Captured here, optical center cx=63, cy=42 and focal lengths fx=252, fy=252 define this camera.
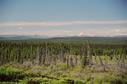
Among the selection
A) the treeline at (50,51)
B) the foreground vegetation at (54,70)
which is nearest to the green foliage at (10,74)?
the foreground vegetation at (54,70)

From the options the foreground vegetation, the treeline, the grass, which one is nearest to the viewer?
the grass

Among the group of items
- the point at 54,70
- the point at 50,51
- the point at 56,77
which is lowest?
the point at 56,77

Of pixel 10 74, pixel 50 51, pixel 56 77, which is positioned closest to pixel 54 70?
pixel 56 77

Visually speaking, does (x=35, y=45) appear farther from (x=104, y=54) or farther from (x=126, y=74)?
(x=126, y=74)

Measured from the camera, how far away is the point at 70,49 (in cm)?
1251

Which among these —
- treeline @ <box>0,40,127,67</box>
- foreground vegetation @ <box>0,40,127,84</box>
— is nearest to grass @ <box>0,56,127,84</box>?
foreground vegetation @ <box>0,40,127,84</box>

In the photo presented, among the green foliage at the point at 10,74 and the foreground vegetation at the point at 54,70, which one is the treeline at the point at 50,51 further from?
the green foliage at the point at 10,74

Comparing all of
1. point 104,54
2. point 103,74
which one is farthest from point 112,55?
point 103,74

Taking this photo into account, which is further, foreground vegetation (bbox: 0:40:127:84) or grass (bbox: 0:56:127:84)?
foreground vegetation (bbox: 0:40:127:84)

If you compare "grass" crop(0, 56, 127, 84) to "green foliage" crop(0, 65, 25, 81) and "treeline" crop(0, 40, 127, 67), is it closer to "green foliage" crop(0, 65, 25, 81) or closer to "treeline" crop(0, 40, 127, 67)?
"green foliage" crop(0, 65, 25, 81)

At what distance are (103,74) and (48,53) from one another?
4.27 meters

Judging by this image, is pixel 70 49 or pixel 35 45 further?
pixel 70 49

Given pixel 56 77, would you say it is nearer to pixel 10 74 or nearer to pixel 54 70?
pixel 54 70

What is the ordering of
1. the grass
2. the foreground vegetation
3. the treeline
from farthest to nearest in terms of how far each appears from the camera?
the treeline < the foreground vegetation < the grass
